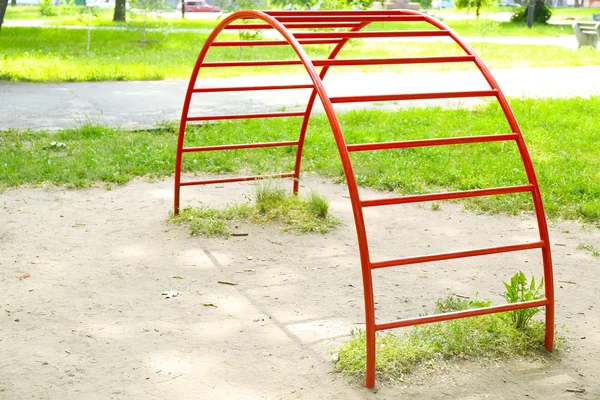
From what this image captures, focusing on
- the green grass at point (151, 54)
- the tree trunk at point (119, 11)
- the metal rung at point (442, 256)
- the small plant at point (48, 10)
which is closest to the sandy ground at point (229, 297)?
the metal rung at point (442, 256)

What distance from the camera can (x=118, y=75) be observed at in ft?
42.8

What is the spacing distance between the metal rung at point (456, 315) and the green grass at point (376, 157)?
8.03 feet

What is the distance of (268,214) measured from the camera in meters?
5.97

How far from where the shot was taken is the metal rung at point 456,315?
3448 mm

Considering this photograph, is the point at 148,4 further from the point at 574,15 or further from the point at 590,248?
the point at 574,15

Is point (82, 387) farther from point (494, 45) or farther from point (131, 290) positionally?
point (494, 45)

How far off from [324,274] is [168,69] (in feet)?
31.4

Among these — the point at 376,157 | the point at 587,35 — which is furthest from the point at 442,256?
the point at 587,35

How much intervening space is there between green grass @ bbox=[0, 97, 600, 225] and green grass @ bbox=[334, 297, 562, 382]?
2362mm

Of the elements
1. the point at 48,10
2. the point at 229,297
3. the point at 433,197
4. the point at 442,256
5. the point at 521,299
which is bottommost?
the point at 229,297

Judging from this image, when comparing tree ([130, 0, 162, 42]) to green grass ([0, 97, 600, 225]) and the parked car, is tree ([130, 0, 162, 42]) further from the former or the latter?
the parked car

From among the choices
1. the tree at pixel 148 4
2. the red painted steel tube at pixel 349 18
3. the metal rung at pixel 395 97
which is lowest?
the tree at pixel 148 4

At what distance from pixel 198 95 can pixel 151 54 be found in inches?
216

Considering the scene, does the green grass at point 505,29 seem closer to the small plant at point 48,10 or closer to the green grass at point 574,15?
the green grass at point 574,15
